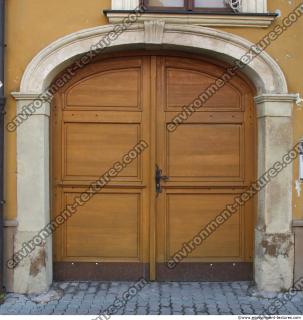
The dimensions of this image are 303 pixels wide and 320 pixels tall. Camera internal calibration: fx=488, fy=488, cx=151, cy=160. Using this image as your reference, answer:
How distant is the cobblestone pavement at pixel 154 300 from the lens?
4844mm

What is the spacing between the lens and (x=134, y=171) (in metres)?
5.55

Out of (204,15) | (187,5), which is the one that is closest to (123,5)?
(187,5)

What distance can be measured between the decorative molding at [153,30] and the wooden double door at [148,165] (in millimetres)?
365

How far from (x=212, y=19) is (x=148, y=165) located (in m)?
1.74

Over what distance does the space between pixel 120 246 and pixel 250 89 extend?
2331mm

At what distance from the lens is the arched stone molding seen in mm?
5188

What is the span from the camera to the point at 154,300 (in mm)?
5086

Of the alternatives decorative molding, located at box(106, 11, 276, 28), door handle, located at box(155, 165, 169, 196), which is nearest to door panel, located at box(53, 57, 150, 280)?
door handle, located at box(155, 165, 169, 196)

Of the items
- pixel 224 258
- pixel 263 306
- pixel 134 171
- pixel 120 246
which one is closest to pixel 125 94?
pixel 134 171

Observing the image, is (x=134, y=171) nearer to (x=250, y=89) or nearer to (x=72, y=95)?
(x=72, y=95)

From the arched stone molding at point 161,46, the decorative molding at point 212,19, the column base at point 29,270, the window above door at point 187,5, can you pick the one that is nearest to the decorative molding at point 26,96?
the arched stone molding at point 161,46

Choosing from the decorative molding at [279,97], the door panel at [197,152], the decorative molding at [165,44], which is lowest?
the door panel at [197,152]

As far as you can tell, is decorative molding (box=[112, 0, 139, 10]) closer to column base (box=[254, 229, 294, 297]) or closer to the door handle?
the door handle

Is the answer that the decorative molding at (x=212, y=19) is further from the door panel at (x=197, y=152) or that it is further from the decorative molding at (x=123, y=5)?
the door panel at (x=197, y=152)
